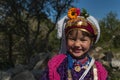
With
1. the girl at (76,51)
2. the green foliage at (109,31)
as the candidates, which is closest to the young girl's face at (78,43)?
the girl at (76,51)

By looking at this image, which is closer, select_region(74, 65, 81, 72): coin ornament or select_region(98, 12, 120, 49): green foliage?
select_region(74, 65, 81, 72): coin ornament

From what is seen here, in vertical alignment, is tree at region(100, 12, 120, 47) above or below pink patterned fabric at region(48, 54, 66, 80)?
below

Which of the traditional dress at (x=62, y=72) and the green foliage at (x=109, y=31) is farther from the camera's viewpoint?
the green foliage at (x=109, y=31)

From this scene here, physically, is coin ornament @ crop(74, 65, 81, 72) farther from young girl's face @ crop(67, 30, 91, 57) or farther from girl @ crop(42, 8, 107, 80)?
young girl's face @ crop(67, 30, 91, 57)

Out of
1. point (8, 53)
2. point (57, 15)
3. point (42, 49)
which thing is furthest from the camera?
point (8, 53)

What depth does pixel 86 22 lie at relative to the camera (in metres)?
3.79

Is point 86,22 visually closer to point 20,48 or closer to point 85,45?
point 85,45

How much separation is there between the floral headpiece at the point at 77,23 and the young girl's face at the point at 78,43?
55 mm

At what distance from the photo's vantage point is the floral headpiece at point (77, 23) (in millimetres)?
3721

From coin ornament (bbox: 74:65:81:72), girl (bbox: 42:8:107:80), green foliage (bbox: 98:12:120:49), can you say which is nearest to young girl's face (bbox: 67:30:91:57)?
girl (bbox: 42:8:107:80)

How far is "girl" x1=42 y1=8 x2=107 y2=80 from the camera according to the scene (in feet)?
12.2

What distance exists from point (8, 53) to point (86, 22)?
19.4 meters

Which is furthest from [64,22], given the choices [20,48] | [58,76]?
[20,48]

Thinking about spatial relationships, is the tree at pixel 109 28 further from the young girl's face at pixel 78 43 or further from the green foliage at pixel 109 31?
the young girl's face at pixel 78 43
